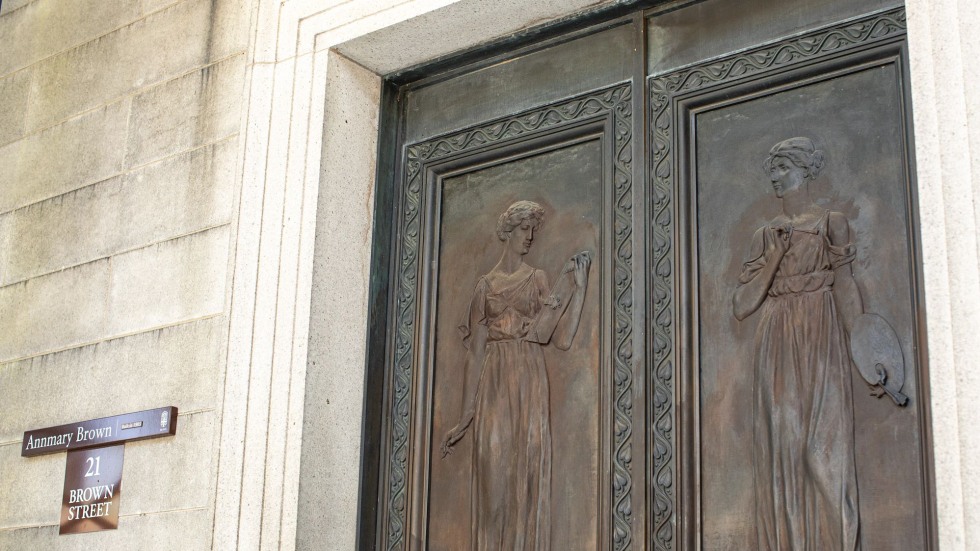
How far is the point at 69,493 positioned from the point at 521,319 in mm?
2333

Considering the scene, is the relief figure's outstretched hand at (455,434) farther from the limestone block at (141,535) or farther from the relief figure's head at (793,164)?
the relief figure's head at (793,164)

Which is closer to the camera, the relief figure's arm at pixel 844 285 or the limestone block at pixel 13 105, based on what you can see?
the relief figure's arm at pixel 844 285

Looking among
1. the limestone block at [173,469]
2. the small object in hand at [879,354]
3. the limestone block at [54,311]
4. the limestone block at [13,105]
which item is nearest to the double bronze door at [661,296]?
the small object in hand at [879,354]

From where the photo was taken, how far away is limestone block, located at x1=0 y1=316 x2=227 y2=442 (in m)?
5.30

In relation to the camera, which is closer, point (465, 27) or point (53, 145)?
point (465, 27)

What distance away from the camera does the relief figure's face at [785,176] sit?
4348 millimetres

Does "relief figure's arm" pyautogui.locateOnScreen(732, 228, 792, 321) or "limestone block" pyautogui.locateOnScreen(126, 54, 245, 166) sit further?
"limestone block" pyautogui.locateOnScreen(126, 54, 245, 166)

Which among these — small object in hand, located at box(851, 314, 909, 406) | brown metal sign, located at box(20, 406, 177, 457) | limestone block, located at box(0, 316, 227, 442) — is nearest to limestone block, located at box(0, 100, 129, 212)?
limestone block, located at box(0, 316, 227, 442)

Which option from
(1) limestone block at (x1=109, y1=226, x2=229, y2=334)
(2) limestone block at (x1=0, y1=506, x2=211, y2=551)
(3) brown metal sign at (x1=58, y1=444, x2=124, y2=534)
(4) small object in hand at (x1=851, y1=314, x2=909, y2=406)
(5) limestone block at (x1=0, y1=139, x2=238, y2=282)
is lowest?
(2) limestone block at (x1=0, y1=506, x2=211, y2=551)

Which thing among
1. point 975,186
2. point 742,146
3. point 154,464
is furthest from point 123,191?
point 975,186

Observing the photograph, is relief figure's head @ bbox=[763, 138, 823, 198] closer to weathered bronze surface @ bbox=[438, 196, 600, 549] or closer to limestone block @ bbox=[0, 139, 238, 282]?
weathered bronze surface @ bbox=[438, 196, 600, 549]

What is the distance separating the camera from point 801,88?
446cm

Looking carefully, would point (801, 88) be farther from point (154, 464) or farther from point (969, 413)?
point (154, 464)

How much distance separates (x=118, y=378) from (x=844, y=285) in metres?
3.34
